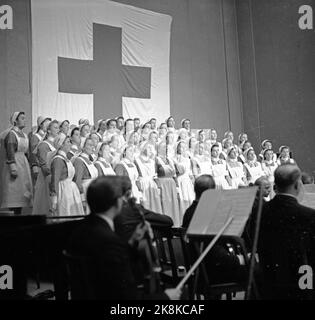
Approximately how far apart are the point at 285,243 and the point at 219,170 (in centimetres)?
629

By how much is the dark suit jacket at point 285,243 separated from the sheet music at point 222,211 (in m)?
0.44

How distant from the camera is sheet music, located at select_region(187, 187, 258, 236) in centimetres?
257

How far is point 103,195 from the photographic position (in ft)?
7.31

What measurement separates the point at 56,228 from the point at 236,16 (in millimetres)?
12545

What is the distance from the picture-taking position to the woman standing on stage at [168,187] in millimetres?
8164

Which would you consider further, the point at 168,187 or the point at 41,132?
the point at 168,187

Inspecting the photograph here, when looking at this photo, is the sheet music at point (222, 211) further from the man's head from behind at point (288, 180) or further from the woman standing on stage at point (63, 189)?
the woman standing on stage at point (63, 189)

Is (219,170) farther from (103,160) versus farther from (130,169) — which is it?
(103,160)

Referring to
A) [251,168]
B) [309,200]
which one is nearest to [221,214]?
[309,200]

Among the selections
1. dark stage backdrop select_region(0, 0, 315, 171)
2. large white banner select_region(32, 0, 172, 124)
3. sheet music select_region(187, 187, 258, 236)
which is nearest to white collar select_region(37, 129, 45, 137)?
large white banner select_region(32, 0, 172, 124)

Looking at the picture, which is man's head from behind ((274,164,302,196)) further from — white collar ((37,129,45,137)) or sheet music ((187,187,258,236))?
white collar ((37,129,45,137))

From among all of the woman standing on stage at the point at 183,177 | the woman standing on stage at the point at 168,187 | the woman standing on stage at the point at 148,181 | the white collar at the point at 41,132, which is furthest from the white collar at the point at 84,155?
the woman standing on stage at the point at 183,177

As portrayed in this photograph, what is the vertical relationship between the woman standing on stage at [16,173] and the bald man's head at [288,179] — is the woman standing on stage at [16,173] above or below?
above

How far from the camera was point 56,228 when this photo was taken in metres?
3.15
